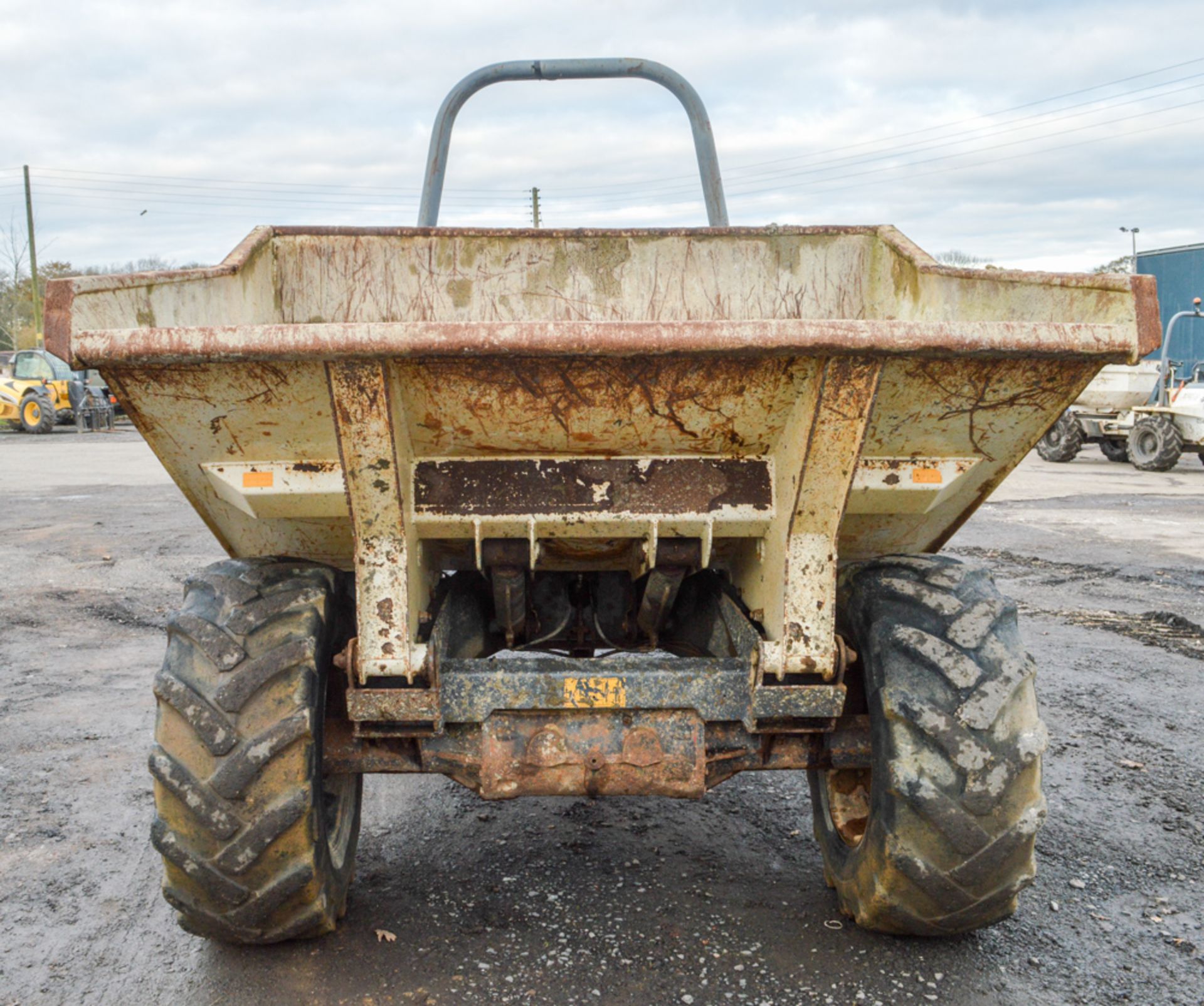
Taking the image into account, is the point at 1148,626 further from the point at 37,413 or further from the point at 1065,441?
the point at 37,413

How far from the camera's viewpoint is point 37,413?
24.8 meters

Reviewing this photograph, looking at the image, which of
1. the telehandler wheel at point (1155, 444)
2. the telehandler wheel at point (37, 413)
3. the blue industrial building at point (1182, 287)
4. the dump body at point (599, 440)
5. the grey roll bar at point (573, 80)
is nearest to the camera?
the dump body at point (599, 440)

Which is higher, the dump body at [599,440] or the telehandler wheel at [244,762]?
the dump body at [599,440]

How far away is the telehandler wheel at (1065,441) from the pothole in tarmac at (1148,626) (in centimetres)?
1120

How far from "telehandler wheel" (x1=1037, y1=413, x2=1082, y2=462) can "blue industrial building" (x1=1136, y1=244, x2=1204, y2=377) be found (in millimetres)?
10363

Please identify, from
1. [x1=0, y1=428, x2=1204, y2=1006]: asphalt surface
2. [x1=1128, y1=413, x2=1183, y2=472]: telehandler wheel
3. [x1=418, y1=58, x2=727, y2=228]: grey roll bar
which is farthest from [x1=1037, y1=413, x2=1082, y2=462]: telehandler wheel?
[x1=418, y1=58, x2=727, y2=228]: grey roll bar

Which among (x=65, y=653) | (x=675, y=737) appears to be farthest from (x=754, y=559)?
(x=65, y=653)

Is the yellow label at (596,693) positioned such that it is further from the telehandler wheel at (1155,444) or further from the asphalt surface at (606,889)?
the telehandler wheel at (1155,444)

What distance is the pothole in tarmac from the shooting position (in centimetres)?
578

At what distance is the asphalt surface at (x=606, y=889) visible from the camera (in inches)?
101

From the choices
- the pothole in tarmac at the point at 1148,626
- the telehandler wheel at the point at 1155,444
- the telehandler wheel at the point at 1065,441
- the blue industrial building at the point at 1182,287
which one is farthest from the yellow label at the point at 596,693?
the blue industrial building at the point at 1182,287

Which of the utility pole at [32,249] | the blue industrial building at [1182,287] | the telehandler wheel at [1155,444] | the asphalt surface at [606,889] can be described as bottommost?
the asphalt surface at [606,889]

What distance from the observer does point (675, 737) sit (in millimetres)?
2506

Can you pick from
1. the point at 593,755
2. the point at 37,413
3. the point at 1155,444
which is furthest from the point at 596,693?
the point at 37,413
